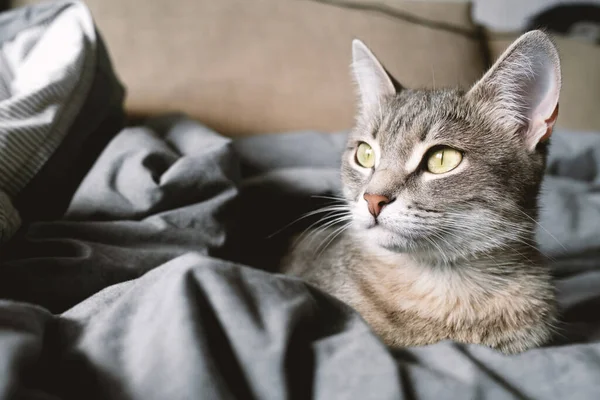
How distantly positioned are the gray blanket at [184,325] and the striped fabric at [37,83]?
0.09 metres

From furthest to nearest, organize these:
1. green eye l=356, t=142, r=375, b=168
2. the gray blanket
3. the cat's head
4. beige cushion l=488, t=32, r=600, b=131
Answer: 1. beige cushion l=488, t=32, r=600, b=131
2. green eye l=356, t=142, r=375, b=168
3. the cat's head
4. the gray blanket

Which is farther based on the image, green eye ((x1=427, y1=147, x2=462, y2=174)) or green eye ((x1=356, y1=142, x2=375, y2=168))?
green eye ((x1=356, y1=142, x2=375, y2=168))

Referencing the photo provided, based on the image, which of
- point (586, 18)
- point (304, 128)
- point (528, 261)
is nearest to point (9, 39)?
point (304, 128)

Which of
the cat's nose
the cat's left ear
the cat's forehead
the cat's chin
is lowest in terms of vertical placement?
the cat's chin

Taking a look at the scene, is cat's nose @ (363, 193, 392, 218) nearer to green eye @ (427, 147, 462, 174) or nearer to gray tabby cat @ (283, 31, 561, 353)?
gray tabby cat @ (283, 31, 561, 353)

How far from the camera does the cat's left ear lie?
31.7 inches

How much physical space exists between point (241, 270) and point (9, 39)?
930 millimetres

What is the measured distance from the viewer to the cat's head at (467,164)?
31.0 inches

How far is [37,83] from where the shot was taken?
0.93 metres

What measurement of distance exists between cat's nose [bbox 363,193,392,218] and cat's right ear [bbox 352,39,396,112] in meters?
0.33

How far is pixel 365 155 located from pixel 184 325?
603 mm

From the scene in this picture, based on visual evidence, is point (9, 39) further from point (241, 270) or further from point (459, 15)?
point (459, 15)

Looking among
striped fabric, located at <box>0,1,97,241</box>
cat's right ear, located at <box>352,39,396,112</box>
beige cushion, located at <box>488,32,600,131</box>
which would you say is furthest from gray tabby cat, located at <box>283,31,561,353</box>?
beige cushion, located at <box>488,32,600,131</box>

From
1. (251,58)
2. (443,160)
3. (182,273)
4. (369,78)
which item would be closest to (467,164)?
(443,160)
